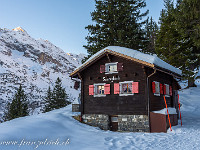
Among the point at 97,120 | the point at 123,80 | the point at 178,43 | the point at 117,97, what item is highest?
the point at 178,43

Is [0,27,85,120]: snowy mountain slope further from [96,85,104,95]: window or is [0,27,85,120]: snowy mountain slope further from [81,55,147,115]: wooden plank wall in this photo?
[96,85,104,95]: window

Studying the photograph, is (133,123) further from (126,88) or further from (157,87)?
(157,87)

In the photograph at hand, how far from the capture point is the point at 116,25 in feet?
77.0

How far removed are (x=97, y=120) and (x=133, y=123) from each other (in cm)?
305

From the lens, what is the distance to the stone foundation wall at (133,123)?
528 inches

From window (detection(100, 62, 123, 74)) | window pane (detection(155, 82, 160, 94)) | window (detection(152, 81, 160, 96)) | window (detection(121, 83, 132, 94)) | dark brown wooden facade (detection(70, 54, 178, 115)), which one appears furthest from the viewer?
window pane (detection(155, 82, 160, 94))

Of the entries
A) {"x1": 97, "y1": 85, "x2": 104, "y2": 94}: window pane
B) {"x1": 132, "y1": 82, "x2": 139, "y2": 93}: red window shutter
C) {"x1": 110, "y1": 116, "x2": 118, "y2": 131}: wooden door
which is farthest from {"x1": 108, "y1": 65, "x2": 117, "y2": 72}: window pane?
{"x1": 110, "y1": 116, "x2": 118, "y2": 131}: wooden door

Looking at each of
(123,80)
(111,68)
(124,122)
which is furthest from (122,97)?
(111,68)

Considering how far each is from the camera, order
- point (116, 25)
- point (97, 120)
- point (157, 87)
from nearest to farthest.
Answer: point (157, 87) → point (97, 120) → point (116, 25)

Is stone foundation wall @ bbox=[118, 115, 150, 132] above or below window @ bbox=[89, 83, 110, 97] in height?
below

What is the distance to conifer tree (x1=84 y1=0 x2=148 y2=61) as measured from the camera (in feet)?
75.0

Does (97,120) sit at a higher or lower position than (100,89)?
lower

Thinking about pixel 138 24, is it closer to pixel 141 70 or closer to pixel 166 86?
pixel 166 86

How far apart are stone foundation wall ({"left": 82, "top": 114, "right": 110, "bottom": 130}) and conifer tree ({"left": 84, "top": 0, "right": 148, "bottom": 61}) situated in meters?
9.73
